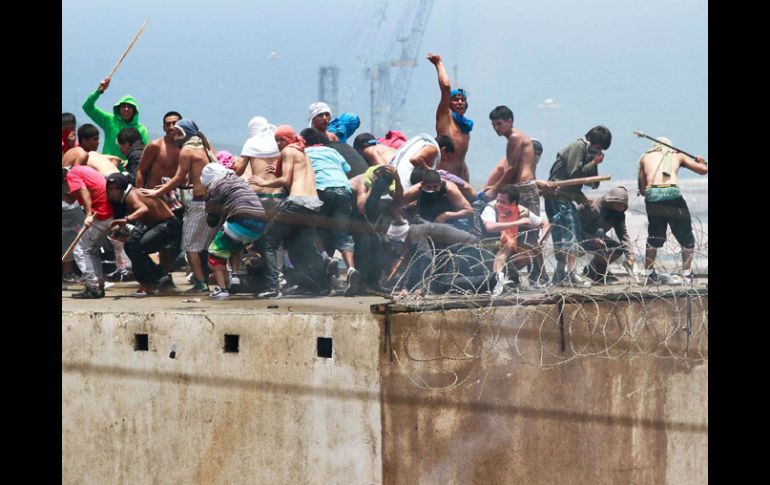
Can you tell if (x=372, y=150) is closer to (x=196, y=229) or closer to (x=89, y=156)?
(x=196, y=229)

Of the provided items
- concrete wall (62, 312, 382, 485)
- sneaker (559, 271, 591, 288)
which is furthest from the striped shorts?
sneaker (559, 271, 591, 288)

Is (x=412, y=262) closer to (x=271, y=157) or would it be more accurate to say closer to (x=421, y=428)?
(x=421, y=428)

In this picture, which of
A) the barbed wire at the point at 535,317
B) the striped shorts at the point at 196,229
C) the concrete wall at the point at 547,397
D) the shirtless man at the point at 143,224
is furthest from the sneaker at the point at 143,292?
the concrete wall at the point at 547,397

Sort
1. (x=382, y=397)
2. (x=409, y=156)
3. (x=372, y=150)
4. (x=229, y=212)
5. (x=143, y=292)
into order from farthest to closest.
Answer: (x=372, y=150)
(x=143, y=292)
(x=409, y=156)
(x=229, y=212)
(x=382, y=397)

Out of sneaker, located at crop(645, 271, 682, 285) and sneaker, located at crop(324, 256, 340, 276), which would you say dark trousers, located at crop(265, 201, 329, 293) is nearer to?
sneaker, located at crop(324, 256, 340, 276)

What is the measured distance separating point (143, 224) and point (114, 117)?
7.57ft

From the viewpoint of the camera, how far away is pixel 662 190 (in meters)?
10.5

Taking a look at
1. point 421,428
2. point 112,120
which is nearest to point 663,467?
point 421,428

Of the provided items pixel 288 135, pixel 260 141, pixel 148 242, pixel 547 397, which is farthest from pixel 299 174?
pixel 547 397

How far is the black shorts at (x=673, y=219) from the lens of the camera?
10414 mm

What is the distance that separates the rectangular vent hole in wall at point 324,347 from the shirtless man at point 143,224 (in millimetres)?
2531

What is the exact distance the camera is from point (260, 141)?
1048 centimetres

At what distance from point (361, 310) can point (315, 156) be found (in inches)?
76.4

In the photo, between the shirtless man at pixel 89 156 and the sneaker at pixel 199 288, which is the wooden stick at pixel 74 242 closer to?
the shirtless man at pixel 89 156
